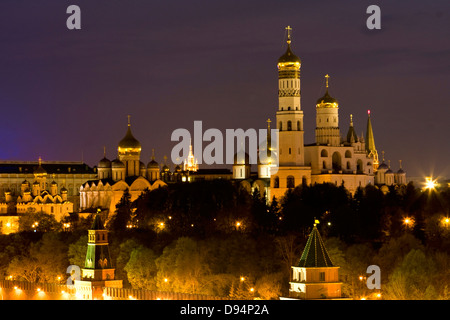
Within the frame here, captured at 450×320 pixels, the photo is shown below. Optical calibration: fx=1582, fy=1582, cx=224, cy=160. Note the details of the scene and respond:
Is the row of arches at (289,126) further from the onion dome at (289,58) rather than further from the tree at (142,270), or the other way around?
the tree at (142,270)

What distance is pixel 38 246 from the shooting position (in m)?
106

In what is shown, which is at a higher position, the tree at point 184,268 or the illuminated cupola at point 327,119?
the illuminated cupola at point 327,119

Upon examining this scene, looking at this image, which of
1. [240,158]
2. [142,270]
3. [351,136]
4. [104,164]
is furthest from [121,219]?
[104,164]

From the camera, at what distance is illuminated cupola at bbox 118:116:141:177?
493ft

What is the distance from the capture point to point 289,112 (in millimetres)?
129000

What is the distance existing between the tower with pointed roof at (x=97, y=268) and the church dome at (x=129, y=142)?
61.0 m

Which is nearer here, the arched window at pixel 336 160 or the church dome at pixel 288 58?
the church dome at pixel 288 58

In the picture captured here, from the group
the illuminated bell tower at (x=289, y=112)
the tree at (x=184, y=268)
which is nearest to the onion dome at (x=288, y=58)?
the illuminated bell tower at (x=289, y=112)

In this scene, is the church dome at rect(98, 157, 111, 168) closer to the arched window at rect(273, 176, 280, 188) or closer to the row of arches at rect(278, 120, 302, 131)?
the arched window at rect(273, 176, 280, 188)

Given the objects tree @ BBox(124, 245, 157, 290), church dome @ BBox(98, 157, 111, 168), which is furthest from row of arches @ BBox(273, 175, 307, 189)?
tree @ BBox(124, 245, 157, 290)

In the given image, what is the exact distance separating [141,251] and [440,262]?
20072 millimetres

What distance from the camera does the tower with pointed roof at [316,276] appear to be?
68.9 meters

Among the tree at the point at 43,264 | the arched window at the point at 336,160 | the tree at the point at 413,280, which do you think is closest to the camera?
the tree at the point at 413,280
